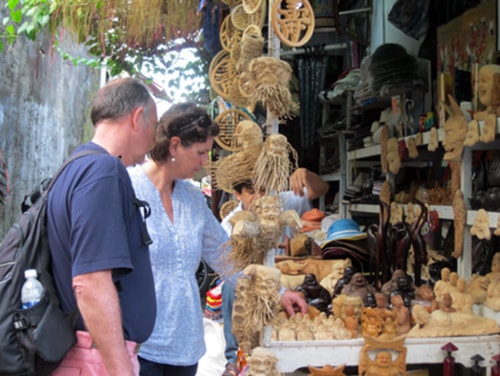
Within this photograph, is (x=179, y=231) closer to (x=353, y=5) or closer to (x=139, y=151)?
(x=139, y=151)

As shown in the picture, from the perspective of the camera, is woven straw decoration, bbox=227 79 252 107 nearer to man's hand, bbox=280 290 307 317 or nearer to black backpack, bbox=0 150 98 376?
man's hand, bbox=280 290 307 317

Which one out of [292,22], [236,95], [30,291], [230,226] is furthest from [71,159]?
[230,226]

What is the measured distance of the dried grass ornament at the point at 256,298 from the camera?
1928 mm

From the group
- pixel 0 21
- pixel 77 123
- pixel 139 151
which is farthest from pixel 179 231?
pixel 77 123

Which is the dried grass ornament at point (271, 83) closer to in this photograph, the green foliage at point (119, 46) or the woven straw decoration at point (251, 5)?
the woven straw decoration at point (251, 5)

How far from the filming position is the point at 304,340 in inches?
95.5

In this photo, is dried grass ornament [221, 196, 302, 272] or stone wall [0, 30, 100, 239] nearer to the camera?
dried grass ornament [221, 196, 302, 272]

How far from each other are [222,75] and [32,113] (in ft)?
18.3

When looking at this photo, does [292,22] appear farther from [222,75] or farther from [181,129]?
[222,75]

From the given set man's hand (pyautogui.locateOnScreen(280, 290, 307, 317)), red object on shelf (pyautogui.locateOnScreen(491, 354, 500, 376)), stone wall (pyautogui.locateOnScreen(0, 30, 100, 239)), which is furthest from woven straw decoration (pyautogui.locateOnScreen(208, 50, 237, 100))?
stone wall (pyautogui.locateOnScreen(0, 30, 100, 239))

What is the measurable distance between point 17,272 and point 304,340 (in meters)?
1.40

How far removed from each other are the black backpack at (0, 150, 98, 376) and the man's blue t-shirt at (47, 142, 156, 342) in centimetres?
3

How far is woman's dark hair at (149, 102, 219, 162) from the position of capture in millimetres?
2074

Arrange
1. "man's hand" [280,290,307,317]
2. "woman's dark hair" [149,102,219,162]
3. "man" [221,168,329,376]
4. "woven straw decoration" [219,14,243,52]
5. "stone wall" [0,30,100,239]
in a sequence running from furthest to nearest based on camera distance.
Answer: "stone wall" [0,30,100,239]
"man" [221,168,329,376]
"woven straw decoration" [219,14,243,52]
"man's hand" [280,290,307,317]
"woman's dark hair" [149,102,219,162]
